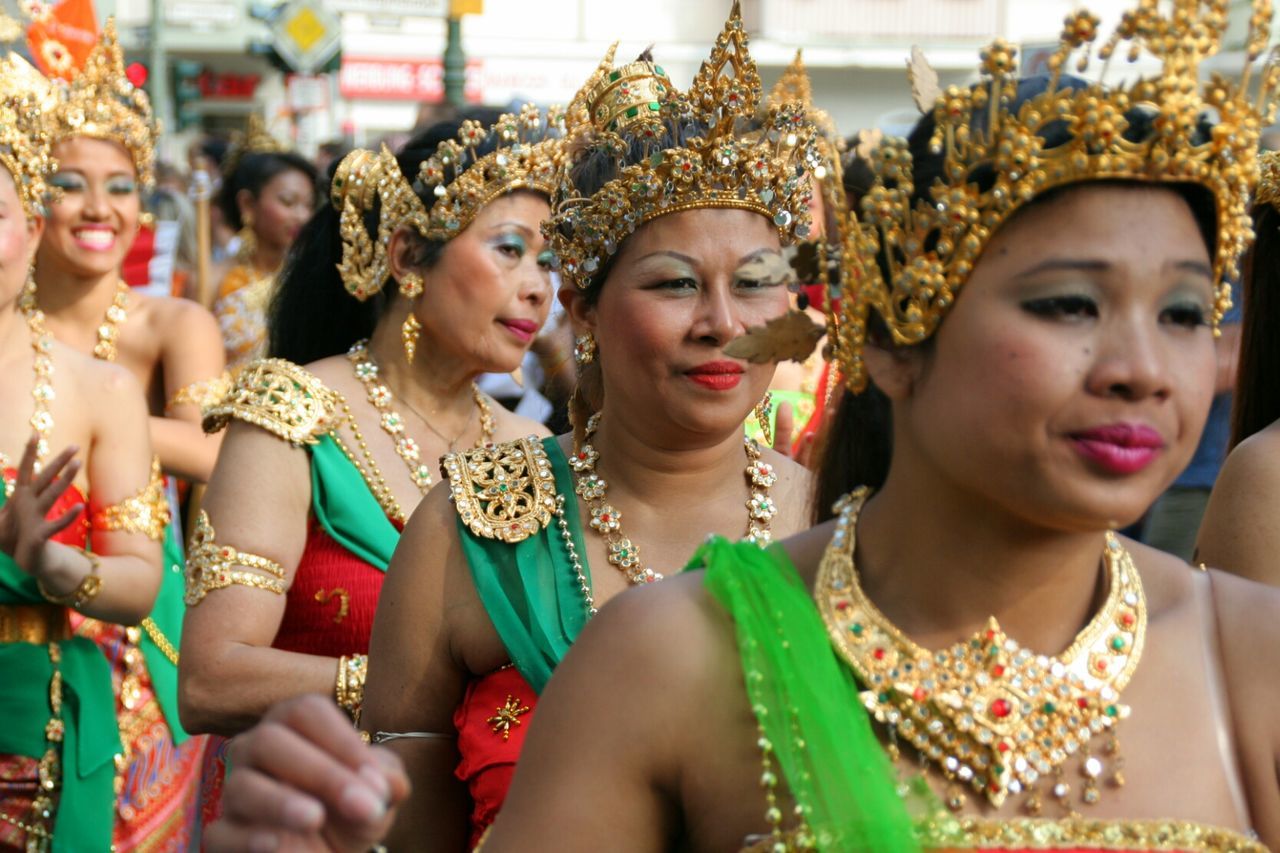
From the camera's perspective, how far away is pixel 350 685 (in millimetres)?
3361

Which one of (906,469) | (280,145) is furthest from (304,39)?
(906,469)

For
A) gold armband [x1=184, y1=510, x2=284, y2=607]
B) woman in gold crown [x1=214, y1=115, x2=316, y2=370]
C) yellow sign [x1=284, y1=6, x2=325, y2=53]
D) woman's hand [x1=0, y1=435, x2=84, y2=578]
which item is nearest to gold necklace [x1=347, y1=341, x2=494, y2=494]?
gold armband [x1=184, y1=510, x2=284, y2=607]

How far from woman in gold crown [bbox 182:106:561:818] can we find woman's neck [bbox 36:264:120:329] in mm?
1619

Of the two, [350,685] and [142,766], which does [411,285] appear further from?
[142,766]

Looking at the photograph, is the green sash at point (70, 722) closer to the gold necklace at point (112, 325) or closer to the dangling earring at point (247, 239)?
Answer: the gold necklace at point (112, 325)

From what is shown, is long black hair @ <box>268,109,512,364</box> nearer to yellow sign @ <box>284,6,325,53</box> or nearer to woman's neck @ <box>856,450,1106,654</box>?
woman's neck @ <box>856,450,1106,654</box>

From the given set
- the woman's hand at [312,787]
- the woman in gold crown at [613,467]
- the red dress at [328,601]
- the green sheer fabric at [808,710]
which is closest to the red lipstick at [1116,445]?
the green sheer fabric at [808,710]

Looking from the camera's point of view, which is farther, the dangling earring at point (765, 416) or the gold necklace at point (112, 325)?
the gold necklace at point (112, 325)

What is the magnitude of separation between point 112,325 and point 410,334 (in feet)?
7.51

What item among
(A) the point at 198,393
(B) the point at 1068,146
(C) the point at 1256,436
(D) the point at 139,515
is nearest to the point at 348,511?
(D) the point at 139,515

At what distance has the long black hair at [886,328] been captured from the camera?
1.73 metres

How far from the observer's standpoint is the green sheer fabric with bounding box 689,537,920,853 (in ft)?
5.50

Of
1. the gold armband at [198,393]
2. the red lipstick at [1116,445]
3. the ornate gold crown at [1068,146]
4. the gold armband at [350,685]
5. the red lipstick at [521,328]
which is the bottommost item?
the gold armband at [198,393]

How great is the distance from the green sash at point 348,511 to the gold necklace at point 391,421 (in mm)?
164
